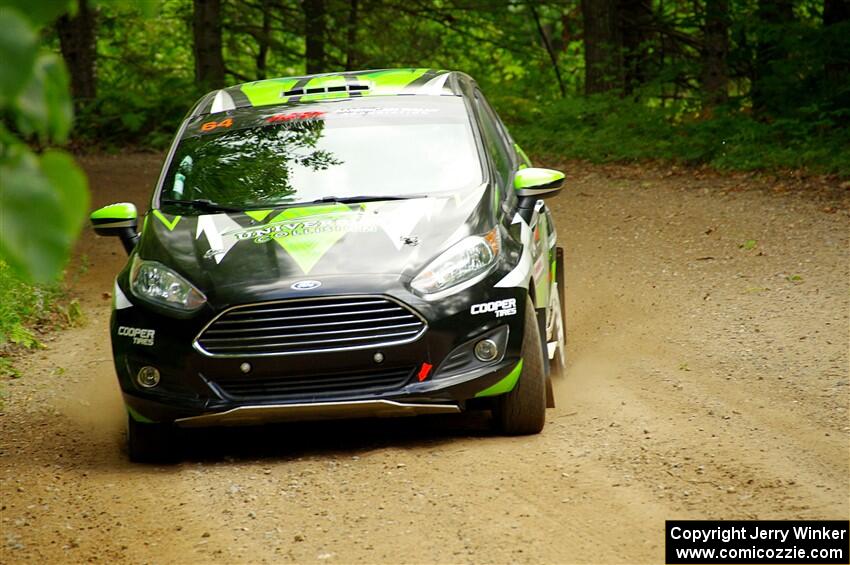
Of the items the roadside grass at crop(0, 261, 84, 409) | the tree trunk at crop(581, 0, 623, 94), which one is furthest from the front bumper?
the tree trunk at crop(581, 0, 623, 94)

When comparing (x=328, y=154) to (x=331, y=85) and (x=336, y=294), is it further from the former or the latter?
(x=336, y=294)

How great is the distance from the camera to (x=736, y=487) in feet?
16.0

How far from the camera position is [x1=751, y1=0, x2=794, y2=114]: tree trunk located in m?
16.3

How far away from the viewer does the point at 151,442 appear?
6.09 meters

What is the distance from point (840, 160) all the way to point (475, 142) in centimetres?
890

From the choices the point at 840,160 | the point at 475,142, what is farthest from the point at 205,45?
the point at 475,142

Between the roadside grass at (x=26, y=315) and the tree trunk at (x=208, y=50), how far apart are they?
12386mm

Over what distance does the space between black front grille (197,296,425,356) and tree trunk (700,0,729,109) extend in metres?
14.1

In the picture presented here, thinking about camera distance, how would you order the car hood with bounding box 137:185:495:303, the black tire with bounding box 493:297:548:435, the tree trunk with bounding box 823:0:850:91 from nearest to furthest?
the car hood with bounding box 137:185:495:303, the black tire with bounding box 493:297:548:435, the tree trunk with bounding box 823:0:850:91

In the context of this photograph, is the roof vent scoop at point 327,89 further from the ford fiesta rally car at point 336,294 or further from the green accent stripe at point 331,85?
the ford fiesta rally car at point 336,294

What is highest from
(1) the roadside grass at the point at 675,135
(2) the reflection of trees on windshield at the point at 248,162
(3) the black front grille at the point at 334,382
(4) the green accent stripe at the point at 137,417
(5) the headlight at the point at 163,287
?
(2) the reflection of trees on windshield at the point at 248,162

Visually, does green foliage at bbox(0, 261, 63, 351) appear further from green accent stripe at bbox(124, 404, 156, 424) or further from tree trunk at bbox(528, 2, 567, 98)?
tree trunk at bbox(528, 2, 567, 98)

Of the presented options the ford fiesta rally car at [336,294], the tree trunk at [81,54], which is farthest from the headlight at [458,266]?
the tree trunk at [81,54]

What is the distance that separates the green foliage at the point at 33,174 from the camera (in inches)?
59.7
